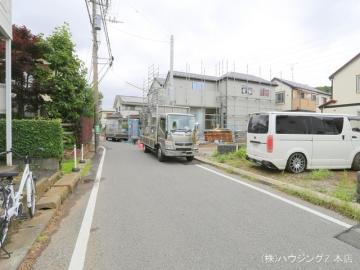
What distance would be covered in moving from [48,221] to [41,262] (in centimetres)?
150

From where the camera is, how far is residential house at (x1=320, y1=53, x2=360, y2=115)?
19.9m

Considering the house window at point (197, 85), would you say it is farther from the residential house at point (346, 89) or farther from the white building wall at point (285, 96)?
the residential house at point (346, 89)

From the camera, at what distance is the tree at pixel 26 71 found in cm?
1194

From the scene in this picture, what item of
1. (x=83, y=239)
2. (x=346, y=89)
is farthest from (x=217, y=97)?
(x=83, y=239)

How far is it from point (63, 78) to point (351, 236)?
44.6 ft

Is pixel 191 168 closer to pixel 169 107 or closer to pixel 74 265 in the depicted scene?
pixel 169 107

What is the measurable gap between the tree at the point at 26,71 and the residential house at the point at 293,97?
29.8 metres

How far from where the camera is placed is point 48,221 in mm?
5078

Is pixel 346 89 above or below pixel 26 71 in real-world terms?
above

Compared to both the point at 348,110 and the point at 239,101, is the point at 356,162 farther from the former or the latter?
the point at 239,101

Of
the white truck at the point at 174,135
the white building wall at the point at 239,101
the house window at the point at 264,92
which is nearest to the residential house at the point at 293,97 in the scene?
the house window at the point at 264,92

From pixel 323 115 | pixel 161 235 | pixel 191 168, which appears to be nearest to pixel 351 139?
pixel 323 115

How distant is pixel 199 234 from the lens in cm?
456

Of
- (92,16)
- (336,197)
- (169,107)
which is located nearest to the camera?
(336,197)
